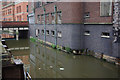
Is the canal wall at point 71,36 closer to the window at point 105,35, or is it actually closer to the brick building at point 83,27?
the brick building at point 83,27

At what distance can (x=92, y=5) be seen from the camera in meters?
17.1

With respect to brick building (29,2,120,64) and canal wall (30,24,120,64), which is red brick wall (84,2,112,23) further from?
canal wall (30,24,120,64)

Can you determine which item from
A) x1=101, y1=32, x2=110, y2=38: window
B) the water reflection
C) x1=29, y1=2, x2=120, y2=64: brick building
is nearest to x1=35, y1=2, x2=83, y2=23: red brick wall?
x1=29, y1=2, x2=120, y2=64: brick building

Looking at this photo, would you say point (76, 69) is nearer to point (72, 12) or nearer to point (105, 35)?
point (105, 35)

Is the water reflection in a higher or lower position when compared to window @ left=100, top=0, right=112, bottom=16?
lower

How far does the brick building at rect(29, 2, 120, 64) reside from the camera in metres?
14.6

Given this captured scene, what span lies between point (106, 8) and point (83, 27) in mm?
4112

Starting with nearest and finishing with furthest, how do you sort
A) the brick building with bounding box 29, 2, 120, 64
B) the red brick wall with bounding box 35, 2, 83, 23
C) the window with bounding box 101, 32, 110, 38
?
the brick building with bounding box 29, 2, 120, 64
the window with bounding box 101, 32, 110, 38
the red brick wall with bounding box 35, 2, 83, 23

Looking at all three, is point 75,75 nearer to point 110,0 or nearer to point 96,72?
point 96,72

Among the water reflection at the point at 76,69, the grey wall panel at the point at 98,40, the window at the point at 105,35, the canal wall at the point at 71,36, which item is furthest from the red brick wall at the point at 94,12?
the water reflection at the point at 76,69

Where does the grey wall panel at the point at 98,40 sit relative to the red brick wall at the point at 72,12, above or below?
below

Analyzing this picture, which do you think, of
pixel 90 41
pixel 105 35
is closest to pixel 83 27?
pixel 90 41

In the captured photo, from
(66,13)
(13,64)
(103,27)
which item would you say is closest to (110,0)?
(103,27)

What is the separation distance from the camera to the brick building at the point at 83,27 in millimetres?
14594
